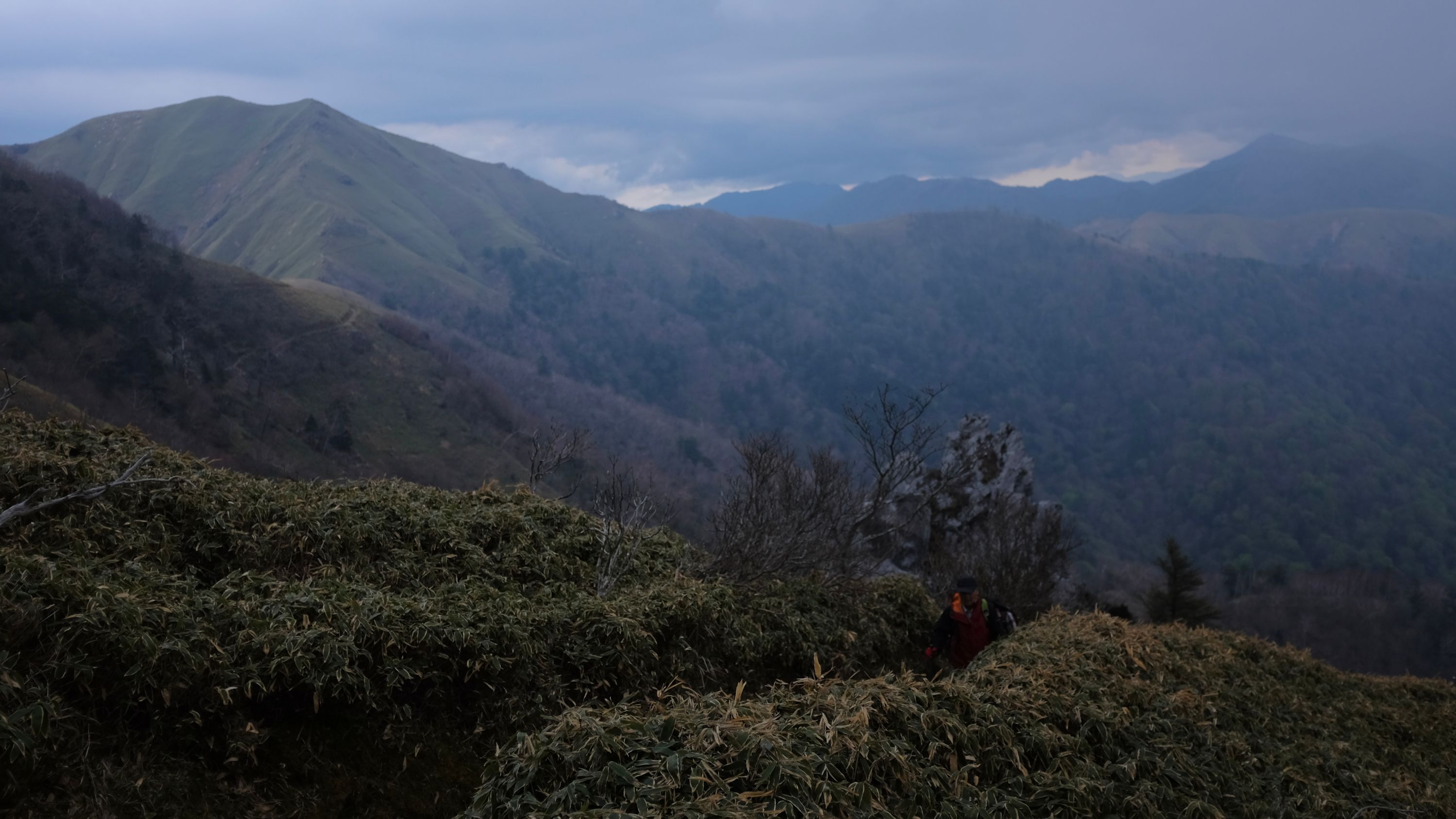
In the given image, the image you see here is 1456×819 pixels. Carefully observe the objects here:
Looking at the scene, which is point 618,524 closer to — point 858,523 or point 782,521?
point 782,521

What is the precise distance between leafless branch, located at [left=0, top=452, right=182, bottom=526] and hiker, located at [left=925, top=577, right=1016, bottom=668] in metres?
6.07

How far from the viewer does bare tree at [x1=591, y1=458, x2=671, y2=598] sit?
6.52 meters

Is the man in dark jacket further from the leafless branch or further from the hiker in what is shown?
the leafless branch

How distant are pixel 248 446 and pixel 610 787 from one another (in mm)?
48733

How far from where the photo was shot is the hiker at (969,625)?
7625 mm

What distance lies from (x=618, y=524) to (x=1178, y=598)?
23975 millimetres

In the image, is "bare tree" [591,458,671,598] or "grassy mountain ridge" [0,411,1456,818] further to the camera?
"bare tree" [591,458,671,598]

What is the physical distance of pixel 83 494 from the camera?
5.12 metres

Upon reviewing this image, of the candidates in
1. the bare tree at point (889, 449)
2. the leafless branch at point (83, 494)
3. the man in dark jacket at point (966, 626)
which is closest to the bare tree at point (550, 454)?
the leafless branch at point (83, 494)

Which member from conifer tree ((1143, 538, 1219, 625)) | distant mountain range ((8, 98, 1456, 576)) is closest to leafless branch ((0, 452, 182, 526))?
conifer tree ((1143, 538, 1219, 625))

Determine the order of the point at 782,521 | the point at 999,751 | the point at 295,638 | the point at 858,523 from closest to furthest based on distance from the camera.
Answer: the point at 999,751 → the point at 295,638 → the point at 782,521 → the point at 858,523

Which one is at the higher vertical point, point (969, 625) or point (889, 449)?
point (889, 449)

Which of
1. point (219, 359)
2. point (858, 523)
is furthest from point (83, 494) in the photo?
point (219, 359)

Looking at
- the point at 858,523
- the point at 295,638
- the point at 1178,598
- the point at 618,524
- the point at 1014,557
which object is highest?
the point at 295,638
